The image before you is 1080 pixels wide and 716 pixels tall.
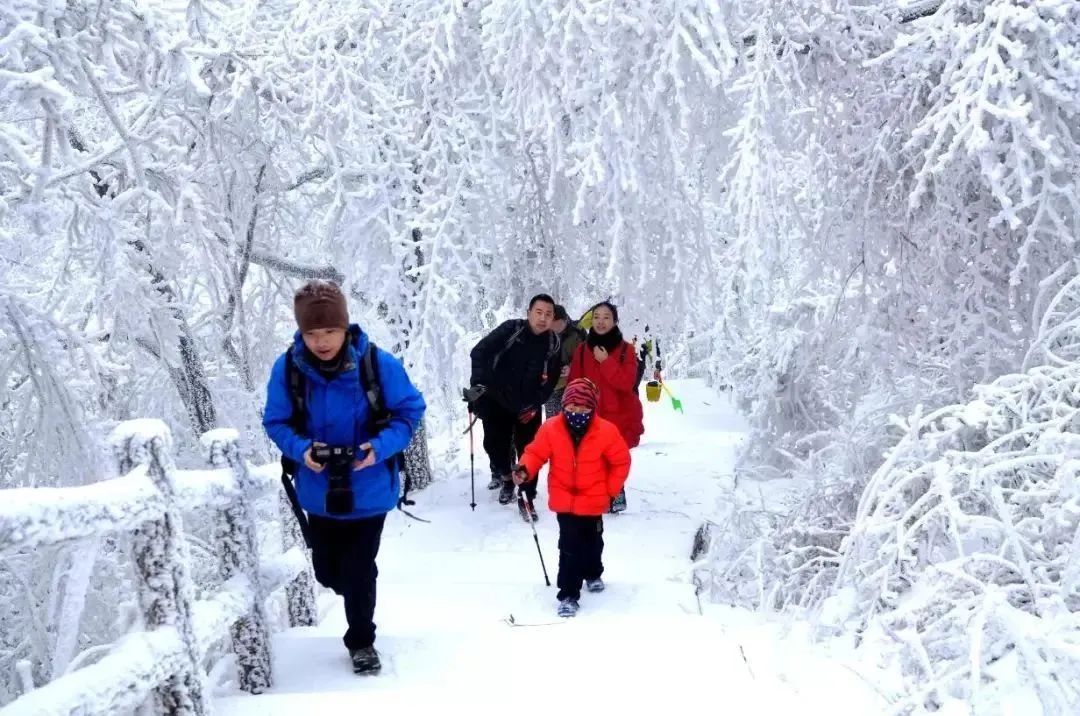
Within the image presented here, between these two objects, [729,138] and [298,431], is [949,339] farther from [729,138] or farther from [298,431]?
[298,431]

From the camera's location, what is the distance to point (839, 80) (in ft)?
18.3

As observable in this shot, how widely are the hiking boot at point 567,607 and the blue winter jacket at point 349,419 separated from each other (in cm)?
178

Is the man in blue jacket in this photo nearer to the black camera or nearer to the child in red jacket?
the black camera

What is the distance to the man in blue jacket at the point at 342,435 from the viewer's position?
3.63 metres

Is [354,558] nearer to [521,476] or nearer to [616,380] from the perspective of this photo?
[521,476]

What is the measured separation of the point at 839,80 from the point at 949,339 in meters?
1.87

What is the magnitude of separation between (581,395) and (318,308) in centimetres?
206

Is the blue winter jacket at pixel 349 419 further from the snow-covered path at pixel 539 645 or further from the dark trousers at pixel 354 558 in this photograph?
the snow-covered path at pixel 539 645

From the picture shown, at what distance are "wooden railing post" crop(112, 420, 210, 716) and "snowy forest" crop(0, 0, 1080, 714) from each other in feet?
0.47

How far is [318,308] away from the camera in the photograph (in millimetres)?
3604

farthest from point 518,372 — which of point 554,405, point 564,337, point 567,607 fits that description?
point 567,607

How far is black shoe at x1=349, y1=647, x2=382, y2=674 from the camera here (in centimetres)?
379

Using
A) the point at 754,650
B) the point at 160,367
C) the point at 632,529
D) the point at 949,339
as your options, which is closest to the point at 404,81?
the point at 160,367

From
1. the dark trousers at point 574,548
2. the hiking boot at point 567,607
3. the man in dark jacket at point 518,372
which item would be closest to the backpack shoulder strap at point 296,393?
the dark trousers at point 574,548
